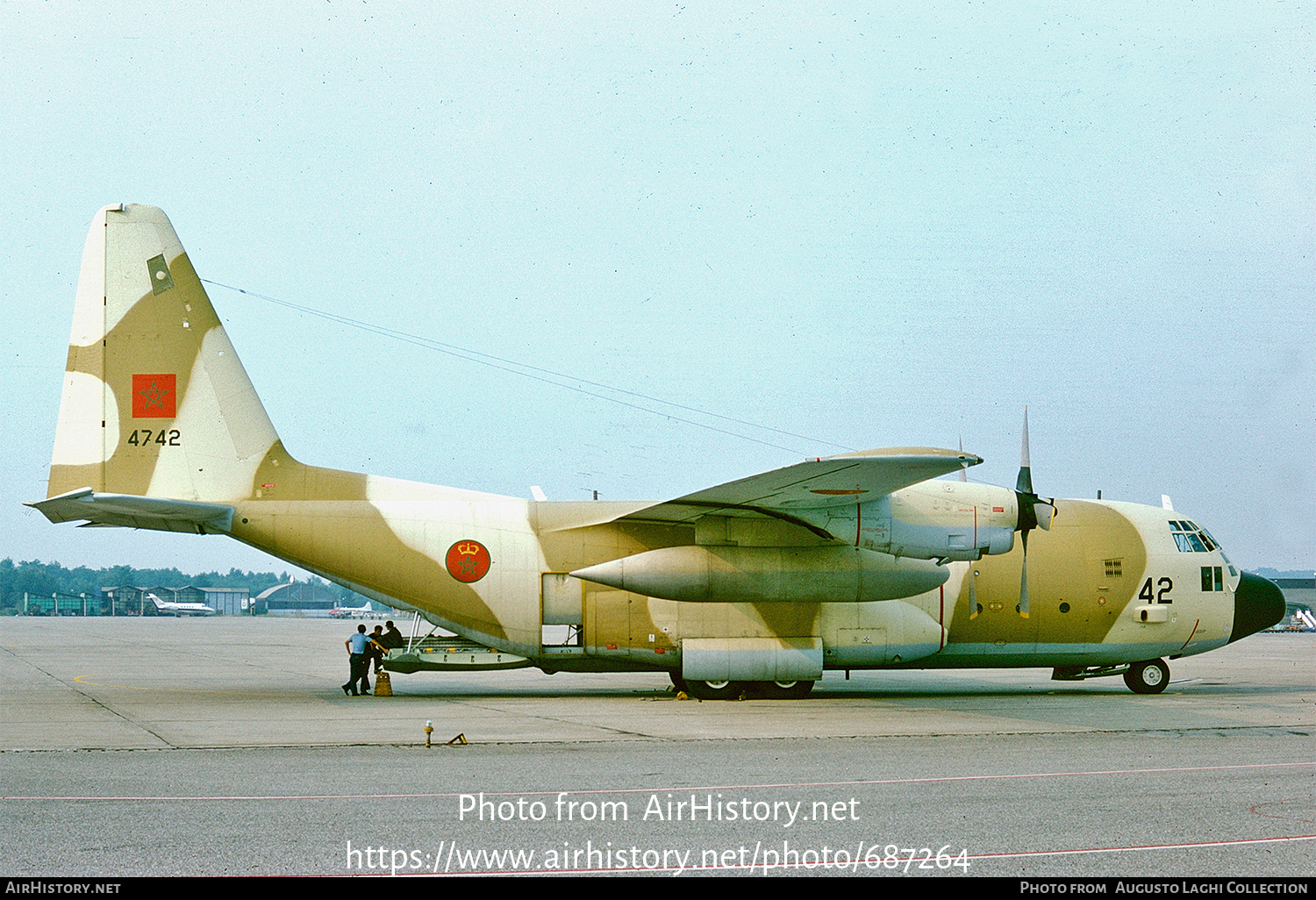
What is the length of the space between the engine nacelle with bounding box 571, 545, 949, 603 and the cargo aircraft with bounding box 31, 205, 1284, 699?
0.11 ft

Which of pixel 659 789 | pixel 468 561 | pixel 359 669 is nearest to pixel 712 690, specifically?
pixel 468 561

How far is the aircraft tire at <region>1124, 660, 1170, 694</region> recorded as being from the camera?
2350 centimetres

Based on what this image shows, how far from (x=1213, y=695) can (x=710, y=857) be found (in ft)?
58.6

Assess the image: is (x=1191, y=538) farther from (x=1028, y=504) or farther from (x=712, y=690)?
(x=712, y=690)

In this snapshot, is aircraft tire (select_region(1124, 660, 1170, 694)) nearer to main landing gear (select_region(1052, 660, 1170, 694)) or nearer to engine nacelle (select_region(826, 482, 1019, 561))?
main landing gear (select_region(1052, 660, 1170, 694))

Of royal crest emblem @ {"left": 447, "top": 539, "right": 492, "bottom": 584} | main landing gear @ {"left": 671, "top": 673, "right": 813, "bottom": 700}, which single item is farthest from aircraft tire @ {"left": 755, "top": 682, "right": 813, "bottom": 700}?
royal crest emblem @ {"left": 447, "top": 539, "right": 492, "bottom": 584}

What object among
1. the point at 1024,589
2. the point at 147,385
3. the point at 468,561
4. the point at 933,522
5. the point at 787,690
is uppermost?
the point at 147,385

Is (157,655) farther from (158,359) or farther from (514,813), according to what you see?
(514,813)

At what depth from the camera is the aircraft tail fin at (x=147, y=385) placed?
20828 millimetres

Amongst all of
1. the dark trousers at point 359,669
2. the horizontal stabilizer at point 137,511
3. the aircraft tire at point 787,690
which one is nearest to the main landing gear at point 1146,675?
the aircraft tire at point 787,690

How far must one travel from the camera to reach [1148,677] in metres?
23.6

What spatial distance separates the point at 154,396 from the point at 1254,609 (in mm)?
21352

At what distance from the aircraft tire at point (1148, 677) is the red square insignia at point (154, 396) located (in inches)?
A: 754

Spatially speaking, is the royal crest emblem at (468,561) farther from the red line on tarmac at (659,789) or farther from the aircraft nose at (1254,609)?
the aircraft nose at (1254,609)
